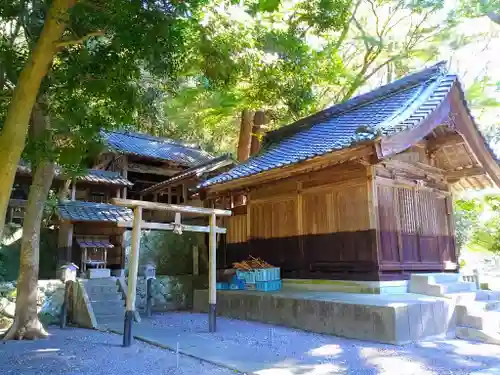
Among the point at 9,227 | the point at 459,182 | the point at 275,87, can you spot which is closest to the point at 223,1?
the point at 275,87

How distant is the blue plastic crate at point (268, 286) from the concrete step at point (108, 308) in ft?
11.7

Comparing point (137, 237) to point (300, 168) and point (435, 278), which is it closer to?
point (300, 168)

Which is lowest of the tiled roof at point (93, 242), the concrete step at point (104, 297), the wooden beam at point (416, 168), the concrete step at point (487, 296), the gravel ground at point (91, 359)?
the gravel ground at point (91, 359)

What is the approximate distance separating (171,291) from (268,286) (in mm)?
4011

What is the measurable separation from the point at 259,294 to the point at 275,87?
17.0ft

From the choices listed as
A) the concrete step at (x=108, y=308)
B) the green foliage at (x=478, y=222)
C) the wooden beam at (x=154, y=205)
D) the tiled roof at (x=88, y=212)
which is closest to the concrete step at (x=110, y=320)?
the concrete step at (x=108, y=308)

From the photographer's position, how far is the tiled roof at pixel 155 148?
60.8ft

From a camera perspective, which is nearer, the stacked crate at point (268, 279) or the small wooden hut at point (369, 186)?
the small wooden hut at point (369, 186)

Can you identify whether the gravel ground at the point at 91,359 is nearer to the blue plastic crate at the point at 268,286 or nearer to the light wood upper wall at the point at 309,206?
the blue plastic crate at the point at 268,286

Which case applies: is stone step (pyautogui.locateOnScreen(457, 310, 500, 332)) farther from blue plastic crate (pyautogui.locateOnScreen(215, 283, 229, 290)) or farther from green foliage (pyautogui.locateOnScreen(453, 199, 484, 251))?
green foliage (pyautogui.locateOnScreen(453, 199, 484, 251))

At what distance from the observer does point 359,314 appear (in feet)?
23.5

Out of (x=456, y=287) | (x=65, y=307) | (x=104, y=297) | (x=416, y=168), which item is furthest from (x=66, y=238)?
(x=456, y=287)

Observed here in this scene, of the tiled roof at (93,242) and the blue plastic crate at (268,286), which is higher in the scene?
the tiled roof at (93,242)

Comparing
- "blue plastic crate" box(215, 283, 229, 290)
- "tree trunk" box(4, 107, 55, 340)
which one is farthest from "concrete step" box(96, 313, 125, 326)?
"blue plastic crate" box(215, 283, 229, 290)
